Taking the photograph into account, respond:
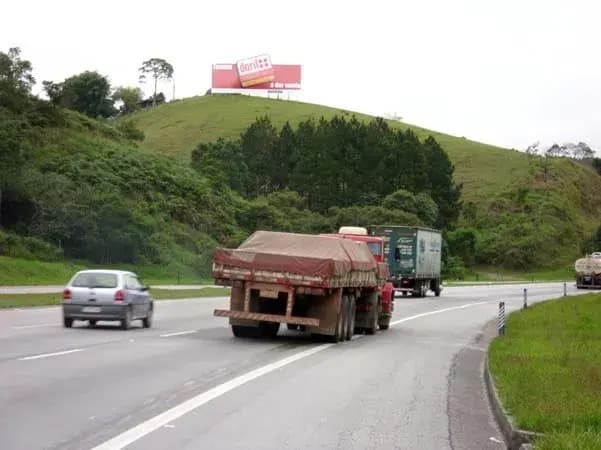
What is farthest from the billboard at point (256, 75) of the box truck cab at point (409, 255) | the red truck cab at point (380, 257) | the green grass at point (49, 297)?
the red truck cab at point (380, 257)

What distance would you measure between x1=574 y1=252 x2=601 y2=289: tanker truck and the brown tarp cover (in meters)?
51.1

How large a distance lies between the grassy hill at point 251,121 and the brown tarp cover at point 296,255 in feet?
316

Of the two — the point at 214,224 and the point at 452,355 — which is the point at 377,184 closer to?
the point at 214,224

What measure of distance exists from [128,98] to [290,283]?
16214 cm

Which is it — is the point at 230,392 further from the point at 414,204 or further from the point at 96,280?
the point at 414,204

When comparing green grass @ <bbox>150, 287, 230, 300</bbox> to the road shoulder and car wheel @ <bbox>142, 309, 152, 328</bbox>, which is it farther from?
the road shoulder

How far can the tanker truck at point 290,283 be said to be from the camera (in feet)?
73.1

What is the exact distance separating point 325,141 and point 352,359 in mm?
80657

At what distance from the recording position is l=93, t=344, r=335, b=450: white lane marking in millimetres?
9930

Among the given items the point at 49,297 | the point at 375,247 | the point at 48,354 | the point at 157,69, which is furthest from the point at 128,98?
the point at 48,354

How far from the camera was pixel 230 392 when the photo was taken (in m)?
13.9

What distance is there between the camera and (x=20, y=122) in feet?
224

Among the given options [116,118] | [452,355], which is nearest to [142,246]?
[452,355]

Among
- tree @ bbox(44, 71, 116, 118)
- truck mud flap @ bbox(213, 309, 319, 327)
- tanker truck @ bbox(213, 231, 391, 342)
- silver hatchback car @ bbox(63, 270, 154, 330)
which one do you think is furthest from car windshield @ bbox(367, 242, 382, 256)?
tree @ bbox(44, 71, 116, 118)
